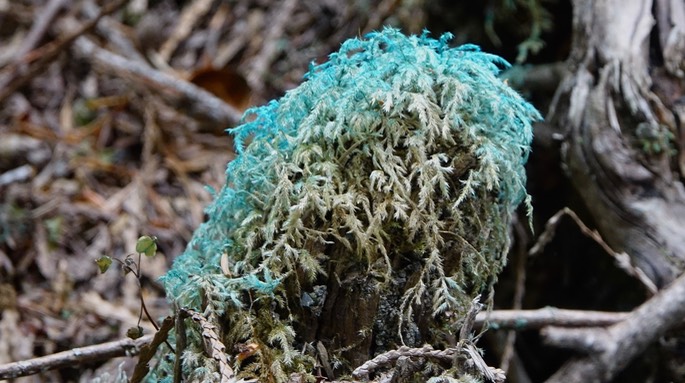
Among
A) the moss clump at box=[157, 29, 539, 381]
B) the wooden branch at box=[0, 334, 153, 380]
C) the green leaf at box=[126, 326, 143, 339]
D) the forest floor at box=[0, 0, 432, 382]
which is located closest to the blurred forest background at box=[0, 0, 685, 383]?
the forest floor at box=[0, 0, 432, 382]

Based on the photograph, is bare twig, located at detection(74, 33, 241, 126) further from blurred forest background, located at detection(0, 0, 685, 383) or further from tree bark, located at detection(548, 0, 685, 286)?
tree bark, located at detection(548, 0, 685, 286)

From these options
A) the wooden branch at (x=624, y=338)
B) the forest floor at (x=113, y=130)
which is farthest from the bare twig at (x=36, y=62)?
the wooden branch at (x=624, y=338)

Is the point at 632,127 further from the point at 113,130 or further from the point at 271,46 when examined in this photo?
the point at 113,130

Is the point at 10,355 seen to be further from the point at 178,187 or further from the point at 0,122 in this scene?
the point at 0,122

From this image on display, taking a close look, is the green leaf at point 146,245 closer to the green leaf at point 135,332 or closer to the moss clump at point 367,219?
the moss clump at point 367,219

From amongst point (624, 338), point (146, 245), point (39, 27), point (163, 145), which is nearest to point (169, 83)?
point (163, 145)

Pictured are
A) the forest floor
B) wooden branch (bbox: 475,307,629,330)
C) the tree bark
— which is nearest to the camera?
wooden branch (bbox: 475,307,629,330)
